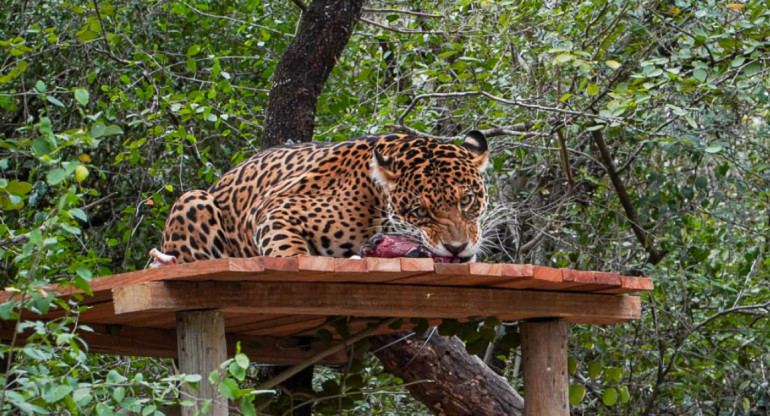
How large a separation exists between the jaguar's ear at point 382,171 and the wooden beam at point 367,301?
0.78 m

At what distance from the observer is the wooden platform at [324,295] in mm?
3957

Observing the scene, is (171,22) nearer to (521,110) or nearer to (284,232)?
(521,110)

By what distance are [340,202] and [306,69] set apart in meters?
1.88

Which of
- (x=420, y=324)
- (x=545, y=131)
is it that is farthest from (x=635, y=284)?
(x=545, y=131)

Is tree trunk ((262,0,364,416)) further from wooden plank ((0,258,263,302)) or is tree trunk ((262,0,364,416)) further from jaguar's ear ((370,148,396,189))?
wooden plank ((0,258,263,302))

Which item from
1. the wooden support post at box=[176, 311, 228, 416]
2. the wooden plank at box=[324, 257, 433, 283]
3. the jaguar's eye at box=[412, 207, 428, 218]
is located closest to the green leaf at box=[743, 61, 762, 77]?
the jaguar's eye at box=[412, 207, 428, 218]

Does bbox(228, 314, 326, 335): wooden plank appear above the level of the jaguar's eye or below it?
below

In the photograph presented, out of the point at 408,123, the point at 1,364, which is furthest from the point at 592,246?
the point at 1,364

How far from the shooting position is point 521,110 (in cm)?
770

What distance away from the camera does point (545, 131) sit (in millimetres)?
7340

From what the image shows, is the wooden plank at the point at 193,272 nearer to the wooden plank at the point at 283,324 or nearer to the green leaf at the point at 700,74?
the wooden plank at the point at 283,324

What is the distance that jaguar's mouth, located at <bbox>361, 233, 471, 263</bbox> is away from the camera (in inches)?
192

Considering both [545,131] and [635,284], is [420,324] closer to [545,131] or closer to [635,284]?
[635,284]

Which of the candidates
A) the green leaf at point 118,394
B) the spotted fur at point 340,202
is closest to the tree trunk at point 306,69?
the spotted fur at point 340,202
